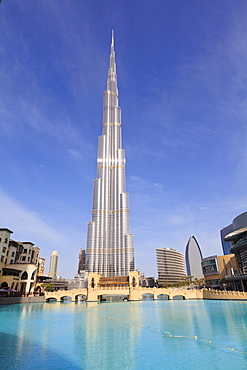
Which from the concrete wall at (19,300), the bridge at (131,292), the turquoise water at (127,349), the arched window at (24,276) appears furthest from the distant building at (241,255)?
the arched window at (24,276)

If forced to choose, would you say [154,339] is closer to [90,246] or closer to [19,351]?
[19,351]

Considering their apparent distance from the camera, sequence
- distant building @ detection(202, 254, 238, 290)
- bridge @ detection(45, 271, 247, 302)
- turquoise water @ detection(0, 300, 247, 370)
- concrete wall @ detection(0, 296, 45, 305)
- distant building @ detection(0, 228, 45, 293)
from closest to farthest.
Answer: turquoise water @ detection(0, 300, 247, 370)
concrete wall @ detection(0, 296, 45, 305)
distant building @ detection(0, 228, 45, 293)
bridge @ detection(45, 271, 247, 302)
distant building @ detection(202, 254, 238, 290)

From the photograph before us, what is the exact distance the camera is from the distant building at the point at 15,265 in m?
77.2

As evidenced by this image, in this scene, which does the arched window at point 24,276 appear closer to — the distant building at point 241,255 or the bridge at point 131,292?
the bridge at point 131,292

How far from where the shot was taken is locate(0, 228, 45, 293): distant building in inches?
3039

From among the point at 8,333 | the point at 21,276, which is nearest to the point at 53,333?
the point at 8,333

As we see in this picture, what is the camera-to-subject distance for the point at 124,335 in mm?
23141

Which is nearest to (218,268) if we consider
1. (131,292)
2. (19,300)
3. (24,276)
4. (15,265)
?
(131,292)

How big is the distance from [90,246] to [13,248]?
107m

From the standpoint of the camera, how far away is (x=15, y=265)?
84312mm

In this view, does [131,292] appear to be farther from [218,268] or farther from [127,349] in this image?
[127,349]

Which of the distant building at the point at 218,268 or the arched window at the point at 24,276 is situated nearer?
the arched window at the point at 24,276

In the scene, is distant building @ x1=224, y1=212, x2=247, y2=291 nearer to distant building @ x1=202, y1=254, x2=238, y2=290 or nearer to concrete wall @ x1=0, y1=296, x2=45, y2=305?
distant building @ x1=202, y1=254, x2=238, y2=290

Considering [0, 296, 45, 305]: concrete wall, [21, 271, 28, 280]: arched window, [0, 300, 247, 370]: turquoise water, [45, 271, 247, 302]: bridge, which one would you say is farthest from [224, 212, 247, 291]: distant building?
[21, 271, 28, 280]: arched window
